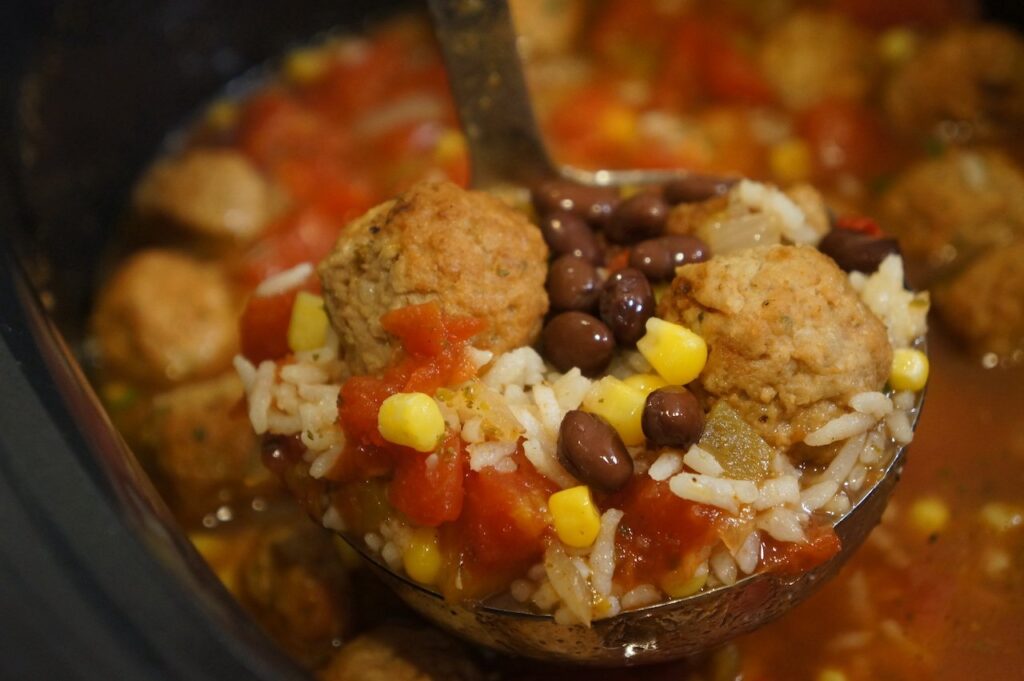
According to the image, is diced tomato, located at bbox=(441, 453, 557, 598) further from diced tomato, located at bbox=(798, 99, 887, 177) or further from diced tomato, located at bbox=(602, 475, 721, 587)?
diced tomato, located at bbox=(798, 99, 887, 177)

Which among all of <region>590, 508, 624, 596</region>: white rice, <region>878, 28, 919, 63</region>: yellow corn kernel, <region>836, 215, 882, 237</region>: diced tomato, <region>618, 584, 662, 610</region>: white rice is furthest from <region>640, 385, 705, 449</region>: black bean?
<region>878, 28, 919, 63</region>: yellow corn kernel

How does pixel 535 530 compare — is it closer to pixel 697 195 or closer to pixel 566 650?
pixel 566 650

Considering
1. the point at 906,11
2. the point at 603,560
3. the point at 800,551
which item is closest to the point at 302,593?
the point at 603,560

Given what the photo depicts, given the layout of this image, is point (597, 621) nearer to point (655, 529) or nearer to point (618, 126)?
point (655, 529)

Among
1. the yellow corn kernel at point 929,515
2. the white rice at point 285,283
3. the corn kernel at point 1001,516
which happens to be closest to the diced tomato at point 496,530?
the white rice at point 285,283

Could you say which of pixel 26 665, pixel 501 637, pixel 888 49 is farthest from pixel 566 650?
pixel 888 49

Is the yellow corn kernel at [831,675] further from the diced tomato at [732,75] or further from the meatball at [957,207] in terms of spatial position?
the diced tomato at [732,75]
